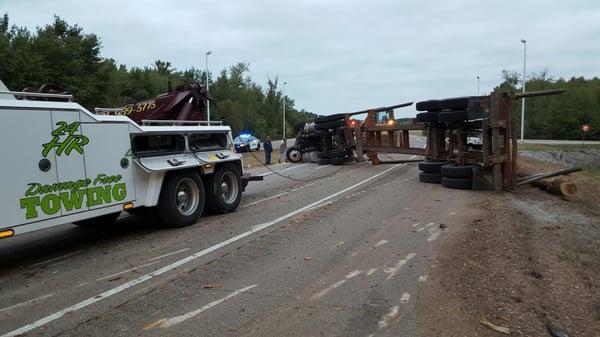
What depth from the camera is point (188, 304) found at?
182 inches

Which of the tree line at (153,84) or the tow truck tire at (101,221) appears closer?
the tow truck tire at (101,221)

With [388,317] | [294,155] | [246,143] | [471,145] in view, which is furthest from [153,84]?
[388,317]

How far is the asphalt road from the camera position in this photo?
4.23 metres

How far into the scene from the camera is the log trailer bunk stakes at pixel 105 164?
5566mm

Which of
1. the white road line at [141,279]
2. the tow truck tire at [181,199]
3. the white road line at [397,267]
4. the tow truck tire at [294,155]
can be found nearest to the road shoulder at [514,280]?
the white road line at [397,267]

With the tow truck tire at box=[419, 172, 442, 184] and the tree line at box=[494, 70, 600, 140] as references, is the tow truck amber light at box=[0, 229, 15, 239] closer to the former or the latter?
the tow truck tire at box=[419, 172, 442, 184]

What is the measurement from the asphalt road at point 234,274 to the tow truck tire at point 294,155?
46.6ft

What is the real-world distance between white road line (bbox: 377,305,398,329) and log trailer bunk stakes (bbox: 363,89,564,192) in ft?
26.4

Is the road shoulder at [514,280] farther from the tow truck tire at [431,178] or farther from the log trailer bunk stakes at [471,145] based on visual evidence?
the tow truck tire at [431,178]

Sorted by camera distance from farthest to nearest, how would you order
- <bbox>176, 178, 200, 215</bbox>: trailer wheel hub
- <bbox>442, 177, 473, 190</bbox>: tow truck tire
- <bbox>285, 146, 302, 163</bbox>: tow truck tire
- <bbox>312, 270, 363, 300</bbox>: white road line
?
<bbox>285, 146, 302, 163</bbox>: tow truck tire
<bbox>442, 177, 473, 190</bbox>: tow truck tire
<bbox>176, 178, 200, 215</bbox>: trailer wheel hub
<bbox>312, 270, 363, 300</bbox>: white road line

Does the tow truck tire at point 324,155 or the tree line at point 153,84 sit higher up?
the tree line at point 153,84

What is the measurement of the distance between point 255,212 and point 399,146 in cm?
936

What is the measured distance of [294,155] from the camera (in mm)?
23922

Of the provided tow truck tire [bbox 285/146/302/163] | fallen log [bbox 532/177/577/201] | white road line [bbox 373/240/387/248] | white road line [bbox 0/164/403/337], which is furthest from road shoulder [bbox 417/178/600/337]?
tow truck tire [bbox 285/146/302/163]
